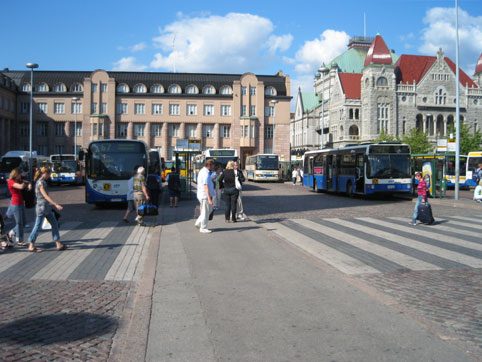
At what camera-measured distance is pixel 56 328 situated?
475cm

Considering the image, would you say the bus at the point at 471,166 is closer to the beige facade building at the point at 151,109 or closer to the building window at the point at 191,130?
the beige facade building at the point at 151,109

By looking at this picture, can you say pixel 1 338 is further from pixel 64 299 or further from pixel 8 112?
pixel 8 112

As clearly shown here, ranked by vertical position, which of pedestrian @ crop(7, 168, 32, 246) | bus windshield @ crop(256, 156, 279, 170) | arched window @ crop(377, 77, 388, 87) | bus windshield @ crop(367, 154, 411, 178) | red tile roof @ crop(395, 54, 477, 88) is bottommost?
pedestrian @ crop(7, 168, 32, 246)

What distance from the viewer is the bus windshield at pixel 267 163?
4603 centimetres

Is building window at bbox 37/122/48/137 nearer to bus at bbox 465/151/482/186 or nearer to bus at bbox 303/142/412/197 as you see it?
bus at bbox 303/142/412/197

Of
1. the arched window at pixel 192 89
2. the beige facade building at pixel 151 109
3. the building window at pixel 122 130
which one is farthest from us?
the arched window at pixel 192 89

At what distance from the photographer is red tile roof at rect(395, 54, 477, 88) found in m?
91.5

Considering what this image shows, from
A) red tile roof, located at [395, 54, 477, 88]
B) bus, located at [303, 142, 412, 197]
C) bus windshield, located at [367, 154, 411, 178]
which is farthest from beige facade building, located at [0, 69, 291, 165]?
bus windshield, located at [367, 154, 411, 178]

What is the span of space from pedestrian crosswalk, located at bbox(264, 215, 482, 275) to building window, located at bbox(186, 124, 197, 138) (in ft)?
202

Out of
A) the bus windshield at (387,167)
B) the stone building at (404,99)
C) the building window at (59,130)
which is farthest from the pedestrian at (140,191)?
the stone building at (404,99)

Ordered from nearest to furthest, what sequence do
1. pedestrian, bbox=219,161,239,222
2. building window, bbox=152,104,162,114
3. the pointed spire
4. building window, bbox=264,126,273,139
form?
pedestrian, bbox=219,161,239,222, building window, bbox=152,104,162,114, building window, bbox=264,126,273,139, the pointed spire

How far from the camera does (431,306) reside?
550cm

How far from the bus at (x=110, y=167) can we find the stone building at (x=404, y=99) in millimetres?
73097

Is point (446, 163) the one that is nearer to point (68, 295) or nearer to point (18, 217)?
point (18, 217)
